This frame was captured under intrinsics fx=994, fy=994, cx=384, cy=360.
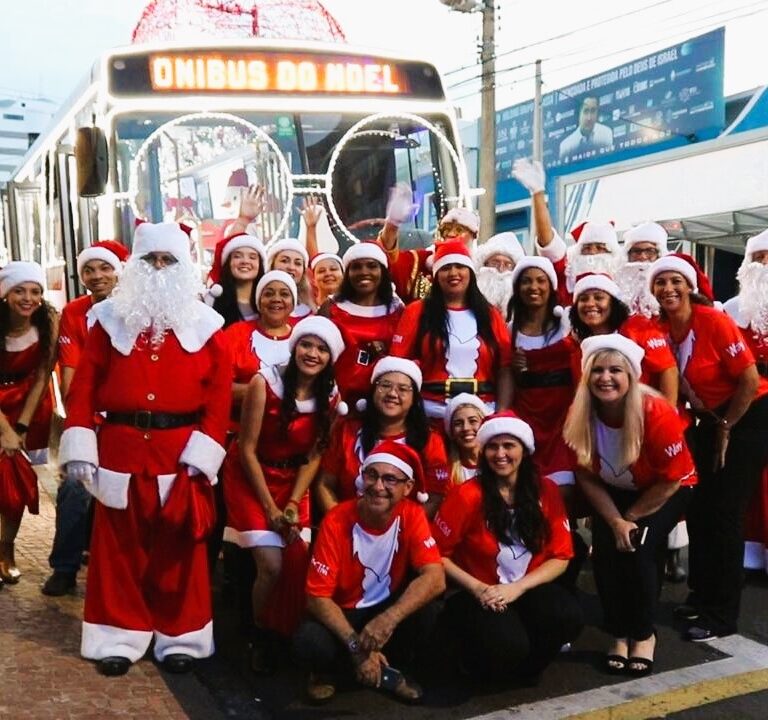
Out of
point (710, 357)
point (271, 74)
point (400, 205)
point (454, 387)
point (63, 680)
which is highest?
point (271, 74)

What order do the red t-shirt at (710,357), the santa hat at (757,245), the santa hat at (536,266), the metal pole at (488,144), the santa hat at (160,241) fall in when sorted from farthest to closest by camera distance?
the metal pole at (488,144)
the santa hat at (757,245)
the santa hat at (536,266)
the red t-shirt at (710,357)
the santa hat at (160,241)

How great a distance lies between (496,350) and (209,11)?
4872mm

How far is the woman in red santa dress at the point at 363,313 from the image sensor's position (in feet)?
16.8

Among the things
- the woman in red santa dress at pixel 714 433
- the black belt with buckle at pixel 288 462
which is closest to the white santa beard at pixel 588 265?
the woman in red santa dress at pixel 714 433

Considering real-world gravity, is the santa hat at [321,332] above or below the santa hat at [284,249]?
below

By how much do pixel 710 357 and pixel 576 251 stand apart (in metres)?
1.52

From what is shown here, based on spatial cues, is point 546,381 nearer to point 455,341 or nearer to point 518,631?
point 455,341

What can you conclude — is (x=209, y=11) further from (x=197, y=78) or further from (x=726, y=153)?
(x=726, y=153)

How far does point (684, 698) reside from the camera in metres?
4.05

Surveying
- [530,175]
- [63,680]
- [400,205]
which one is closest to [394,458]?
[63,680]

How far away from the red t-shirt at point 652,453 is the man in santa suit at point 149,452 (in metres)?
1.71

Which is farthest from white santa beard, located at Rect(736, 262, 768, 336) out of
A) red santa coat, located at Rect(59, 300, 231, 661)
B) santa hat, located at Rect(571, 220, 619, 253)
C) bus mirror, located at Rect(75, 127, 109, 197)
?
bus mirror, located at Rect(75, 127, 109, 197)

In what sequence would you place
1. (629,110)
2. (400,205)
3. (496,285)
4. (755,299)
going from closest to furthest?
(755,299), (496,285), (400,205), (629,110)

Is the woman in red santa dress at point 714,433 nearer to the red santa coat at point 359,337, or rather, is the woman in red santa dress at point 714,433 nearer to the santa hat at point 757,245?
the santa hat at point 757,245
